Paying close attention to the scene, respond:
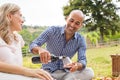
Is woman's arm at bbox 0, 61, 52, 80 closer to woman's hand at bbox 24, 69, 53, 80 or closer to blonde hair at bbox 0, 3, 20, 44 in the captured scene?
woman's hand at bbox 24, 69, 53, 80

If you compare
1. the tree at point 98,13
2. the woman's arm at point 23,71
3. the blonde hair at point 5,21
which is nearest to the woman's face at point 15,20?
the blonde hair at point 5,21

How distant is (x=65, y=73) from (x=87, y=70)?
0.15 meters

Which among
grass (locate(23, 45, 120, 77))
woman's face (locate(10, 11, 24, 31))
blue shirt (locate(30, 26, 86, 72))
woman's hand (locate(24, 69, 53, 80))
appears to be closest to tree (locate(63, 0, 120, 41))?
grass (locate(23, 45, 120, 77))

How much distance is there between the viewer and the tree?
12.9 metres

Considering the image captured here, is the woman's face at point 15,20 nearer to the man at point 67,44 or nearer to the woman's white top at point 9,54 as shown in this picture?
the woman's white top at point 9,54

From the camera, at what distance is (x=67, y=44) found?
2.07m

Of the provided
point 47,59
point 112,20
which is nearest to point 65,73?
point 47,59

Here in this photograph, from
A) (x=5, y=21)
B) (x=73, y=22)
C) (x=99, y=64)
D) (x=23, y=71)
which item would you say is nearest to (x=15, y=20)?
(x=5, y=21)

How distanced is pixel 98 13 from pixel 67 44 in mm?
11244

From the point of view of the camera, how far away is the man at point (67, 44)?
6.47 feet

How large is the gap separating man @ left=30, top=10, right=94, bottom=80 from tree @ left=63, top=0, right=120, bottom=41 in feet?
34.1

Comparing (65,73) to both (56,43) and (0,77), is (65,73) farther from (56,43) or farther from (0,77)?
(0,77)

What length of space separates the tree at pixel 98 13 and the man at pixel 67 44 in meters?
10.4

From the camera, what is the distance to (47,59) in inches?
59.4
